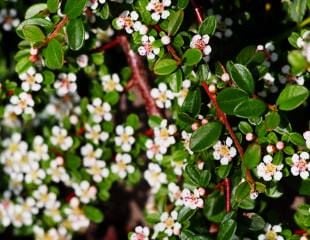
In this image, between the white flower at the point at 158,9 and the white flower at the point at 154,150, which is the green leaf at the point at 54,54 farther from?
the white flower at the point at 154,150

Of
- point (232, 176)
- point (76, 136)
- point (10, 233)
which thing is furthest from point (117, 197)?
point (232, 176)

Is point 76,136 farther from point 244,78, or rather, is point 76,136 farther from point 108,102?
point 244,78

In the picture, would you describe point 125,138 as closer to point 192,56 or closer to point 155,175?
point 155,175

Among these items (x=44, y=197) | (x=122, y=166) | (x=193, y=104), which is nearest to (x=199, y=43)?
(x=193, y=104)

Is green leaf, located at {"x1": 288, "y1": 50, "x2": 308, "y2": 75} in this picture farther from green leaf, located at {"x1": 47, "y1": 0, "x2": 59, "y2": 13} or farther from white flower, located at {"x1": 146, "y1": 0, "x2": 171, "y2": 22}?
green leaf, located at {"x1": 47, "y1": 0, "x2": 59, "y2": 13}

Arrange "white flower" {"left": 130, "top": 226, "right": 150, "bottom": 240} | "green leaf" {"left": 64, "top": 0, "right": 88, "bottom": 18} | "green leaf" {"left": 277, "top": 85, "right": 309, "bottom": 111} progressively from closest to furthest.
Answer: "green leaf" {"left": 277, "top": 85, "right": 309, "bottom": 111} → "green leaf" {"left": 64, "top": 0, "right": 88, "bottom": 18} → "white flower" {"left": 130, "top": 226, "right": 150, "bottom": 240}

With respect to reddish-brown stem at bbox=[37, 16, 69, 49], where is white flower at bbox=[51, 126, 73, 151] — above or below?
below

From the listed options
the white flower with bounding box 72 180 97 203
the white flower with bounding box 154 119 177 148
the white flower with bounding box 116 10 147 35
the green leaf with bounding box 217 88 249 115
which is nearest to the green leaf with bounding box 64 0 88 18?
the white flower with bounding box 116 10 147 35

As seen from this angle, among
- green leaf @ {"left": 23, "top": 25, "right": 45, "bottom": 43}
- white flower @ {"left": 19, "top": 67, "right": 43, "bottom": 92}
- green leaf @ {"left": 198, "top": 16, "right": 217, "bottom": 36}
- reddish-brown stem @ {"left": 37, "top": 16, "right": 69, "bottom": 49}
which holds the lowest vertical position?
white flower @ {"left": 19, "top": 67, "right": 43, "bottom": 92}
